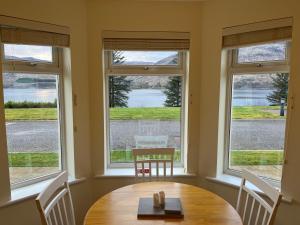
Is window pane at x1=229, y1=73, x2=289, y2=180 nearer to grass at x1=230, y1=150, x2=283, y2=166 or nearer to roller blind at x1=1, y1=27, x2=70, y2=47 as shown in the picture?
grass at x1=230, y1=150, x2=283, y2=166

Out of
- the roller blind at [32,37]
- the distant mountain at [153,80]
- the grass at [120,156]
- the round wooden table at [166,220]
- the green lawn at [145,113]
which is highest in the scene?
the roller blind at [32,37]

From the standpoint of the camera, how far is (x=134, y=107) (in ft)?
8.57

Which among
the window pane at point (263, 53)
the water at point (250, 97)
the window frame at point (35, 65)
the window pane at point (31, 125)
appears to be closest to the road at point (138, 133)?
the window pane at point (31, 125)

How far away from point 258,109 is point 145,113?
1136 mm

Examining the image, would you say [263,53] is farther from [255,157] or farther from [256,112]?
[255,157]

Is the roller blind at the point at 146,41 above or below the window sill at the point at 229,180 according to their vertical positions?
above

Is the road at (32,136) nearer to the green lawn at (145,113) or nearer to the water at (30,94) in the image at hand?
the green lawn at (145,113)

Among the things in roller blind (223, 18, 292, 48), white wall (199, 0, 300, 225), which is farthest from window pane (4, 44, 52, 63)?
roller blind (223, 18, 292, 48)

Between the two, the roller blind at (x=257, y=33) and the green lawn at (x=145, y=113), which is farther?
the green lawn at (x=145, y=113)

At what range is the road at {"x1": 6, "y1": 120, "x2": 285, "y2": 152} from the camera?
83.4 inches

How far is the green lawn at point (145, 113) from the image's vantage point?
83.1 inches

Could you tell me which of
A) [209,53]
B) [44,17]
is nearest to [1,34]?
[44,17]

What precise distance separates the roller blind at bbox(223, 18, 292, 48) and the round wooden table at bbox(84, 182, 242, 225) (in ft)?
4.39

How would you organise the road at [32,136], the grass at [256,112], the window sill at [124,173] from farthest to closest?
1. the window sill at [124,173]
2. the grass at [256,112]
3. the road at [32,136]
